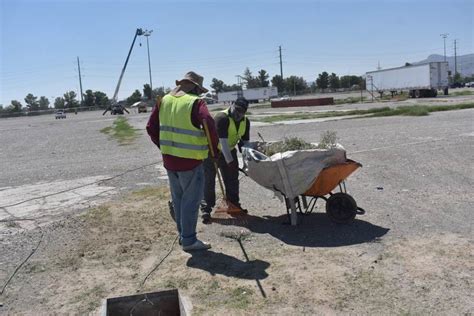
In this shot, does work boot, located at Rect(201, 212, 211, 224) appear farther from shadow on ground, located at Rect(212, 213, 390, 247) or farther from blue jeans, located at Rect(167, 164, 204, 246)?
blue jeans, located at Rect(167, 164, 204, 246)

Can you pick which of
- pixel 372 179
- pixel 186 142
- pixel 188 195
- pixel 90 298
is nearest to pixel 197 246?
pixel 188 195

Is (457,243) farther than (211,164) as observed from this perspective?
No

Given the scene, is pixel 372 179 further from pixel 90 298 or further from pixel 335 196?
pixel 90 298

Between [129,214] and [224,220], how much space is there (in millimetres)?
1499

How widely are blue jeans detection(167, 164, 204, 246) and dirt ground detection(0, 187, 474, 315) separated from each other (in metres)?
0.23

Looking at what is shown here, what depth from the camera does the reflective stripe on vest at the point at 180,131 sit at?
5.35 metres

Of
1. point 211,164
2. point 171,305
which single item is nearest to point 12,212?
point 211,164

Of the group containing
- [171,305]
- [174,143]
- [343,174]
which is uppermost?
[174,143]

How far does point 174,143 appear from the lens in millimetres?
5434

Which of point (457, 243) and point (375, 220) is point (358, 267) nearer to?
point (457, 243)

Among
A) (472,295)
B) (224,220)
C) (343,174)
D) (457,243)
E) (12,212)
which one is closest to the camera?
(472,295)

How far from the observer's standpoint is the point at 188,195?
219 inches

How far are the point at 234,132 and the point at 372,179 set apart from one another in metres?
3.49

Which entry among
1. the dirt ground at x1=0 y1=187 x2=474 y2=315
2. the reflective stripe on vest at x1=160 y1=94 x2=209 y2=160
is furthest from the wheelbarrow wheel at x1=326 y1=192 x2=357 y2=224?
the reflective stripe on vest at x1=160 y1=94 x2=209 y2=160
